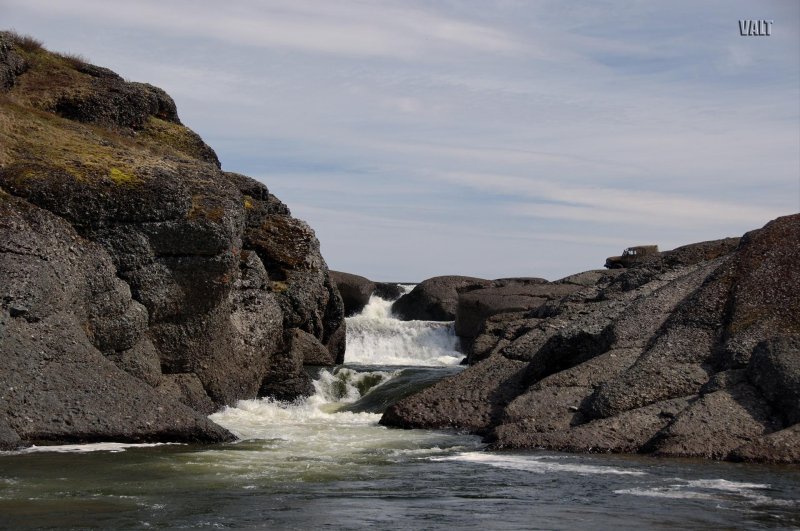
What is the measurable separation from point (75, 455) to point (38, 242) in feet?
19.2

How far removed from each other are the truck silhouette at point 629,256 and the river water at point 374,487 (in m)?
31.2

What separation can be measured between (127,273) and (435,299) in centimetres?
3010

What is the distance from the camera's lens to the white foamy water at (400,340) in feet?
152

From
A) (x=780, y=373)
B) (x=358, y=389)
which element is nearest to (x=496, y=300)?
(x=358, y=389)

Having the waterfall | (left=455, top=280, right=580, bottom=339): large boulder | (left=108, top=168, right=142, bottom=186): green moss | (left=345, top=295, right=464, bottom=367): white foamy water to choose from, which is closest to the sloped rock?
the waterfall

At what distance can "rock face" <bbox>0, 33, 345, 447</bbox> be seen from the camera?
19266 mm

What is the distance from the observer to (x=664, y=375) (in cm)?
2048

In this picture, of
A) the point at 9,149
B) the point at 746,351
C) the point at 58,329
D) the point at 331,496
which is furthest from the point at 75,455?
the point at 746,351

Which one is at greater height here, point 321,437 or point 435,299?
point 435,299

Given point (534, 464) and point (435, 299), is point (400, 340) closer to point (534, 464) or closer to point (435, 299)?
point (435, 299)

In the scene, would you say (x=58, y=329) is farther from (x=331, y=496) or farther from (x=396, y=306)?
(x=396, y=306)

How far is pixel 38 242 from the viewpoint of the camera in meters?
21.4

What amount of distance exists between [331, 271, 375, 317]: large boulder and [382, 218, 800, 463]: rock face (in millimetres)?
A: 25527

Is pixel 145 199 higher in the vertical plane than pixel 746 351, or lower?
higher
